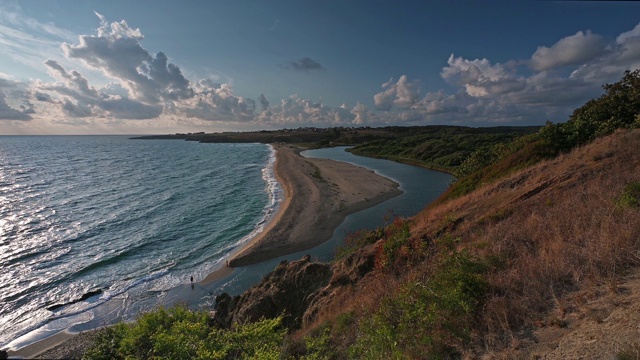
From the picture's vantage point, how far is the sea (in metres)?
21.8

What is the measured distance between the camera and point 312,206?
4294 cm

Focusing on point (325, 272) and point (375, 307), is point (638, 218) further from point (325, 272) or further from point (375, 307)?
point (325, 272)

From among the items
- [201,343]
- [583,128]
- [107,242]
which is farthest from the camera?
[107,242]

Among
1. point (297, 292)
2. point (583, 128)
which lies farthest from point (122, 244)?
point (583, 128)

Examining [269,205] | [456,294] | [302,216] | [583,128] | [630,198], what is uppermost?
[583,128]

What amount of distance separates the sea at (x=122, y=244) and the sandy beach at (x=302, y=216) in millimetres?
1119

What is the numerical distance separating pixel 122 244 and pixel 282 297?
23535mm

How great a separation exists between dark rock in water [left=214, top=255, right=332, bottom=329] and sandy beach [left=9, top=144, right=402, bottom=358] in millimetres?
8104

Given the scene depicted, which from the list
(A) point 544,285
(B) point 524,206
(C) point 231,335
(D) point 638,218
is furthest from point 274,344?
(B) point 524,206

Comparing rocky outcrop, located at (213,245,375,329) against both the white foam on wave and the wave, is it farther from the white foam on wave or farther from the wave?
the wave

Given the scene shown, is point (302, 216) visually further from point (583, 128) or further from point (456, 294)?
point (456, 294)

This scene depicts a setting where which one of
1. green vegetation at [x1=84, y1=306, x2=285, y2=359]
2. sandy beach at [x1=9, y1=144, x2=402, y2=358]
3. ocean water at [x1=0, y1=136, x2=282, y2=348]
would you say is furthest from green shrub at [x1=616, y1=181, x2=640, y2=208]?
ocean water at [x1=0, y1=136, x2=282, y2=348]

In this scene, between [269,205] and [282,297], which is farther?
[269,205]

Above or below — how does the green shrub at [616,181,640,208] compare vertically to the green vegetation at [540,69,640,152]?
below
